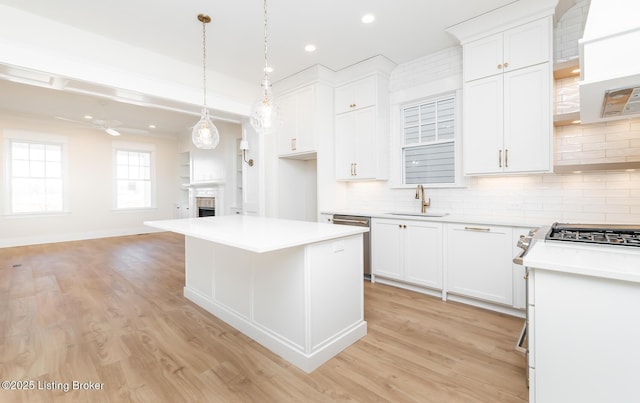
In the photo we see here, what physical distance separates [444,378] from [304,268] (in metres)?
1.12

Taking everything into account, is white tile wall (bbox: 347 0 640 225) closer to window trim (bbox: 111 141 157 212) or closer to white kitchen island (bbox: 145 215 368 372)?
white kitchen island (bbox: 145 215 368 372)

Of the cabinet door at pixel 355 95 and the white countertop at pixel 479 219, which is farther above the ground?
the cabinet door at pixel 355 95

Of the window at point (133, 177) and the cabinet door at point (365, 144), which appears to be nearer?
the cabinet door at point (365, 144)

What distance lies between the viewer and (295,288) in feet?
6.41

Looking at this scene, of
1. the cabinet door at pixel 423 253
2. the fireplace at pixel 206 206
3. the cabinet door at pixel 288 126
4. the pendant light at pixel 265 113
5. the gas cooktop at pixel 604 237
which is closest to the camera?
the gas cooktop at pixel 604 237

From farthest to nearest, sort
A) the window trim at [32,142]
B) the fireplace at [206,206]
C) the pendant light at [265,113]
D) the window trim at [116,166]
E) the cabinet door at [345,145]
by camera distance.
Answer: the window trim at [116,166], the fireplace at [206,206], the window trim at [32,142], the cabinet door at [345,145], the pendant light at [265,113]

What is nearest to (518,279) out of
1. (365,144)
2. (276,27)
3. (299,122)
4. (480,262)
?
(480,262)

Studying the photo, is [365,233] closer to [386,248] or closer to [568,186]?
[386,248]

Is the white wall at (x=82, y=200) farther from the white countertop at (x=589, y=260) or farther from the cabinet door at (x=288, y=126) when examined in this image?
the white countertop at (x=589, y=260)

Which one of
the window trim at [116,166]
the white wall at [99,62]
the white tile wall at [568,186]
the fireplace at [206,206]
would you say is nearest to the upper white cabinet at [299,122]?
the white wall at [99,62]

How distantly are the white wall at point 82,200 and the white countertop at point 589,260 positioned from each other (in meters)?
9.12

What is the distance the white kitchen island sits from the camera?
6.24 ft

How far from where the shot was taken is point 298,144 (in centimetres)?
439

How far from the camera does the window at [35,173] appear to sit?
20.7 ft
